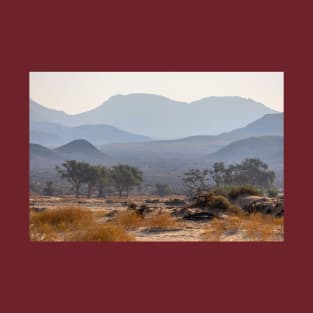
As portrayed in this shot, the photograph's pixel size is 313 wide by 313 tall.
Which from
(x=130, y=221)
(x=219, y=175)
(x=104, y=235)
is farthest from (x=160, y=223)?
(x=219, y=175)

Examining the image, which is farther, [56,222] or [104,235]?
[56,222]

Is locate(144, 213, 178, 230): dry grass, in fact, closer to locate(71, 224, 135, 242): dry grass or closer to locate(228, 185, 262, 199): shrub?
locate(71, 224, 135, 242): dry grass

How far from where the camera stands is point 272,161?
194000mm

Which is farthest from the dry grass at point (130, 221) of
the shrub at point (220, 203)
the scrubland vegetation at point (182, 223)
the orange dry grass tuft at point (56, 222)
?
the shrub at point (220, 203)

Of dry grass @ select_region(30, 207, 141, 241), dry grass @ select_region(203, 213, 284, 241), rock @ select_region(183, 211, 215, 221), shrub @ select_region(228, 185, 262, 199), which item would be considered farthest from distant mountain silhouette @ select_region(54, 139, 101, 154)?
dry grass @ select_region(203, 213, 284, 241)

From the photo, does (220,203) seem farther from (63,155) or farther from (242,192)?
(63,155)

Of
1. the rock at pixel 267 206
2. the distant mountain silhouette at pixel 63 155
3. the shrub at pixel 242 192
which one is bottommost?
the rock at pixel 267 206

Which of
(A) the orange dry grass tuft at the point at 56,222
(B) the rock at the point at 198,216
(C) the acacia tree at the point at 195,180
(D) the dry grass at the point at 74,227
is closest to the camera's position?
(D) the dry grass at the point at 74,227

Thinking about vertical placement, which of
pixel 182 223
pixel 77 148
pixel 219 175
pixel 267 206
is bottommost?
pixel 182 223

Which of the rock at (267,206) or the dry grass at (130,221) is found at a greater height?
the rock at (267,206)

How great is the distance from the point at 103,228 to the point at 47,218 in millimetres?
4570

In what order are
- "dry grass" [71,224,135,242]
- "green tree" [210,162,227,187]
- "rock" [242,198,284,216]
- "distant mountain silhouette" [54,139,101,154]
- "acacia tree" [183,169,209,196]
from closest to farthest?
"dry grass" [71,224,135,242] < "rock" [242,198,284,216] < "acacia tree" [183,169,209,196] < "green tree" [210,162,227,187] < "distant mountain silhouette" [54,139,101,154]

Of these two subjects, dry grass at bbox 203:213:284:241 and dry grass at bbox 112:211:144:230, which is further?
dry grass at bbox 112:211:144:230

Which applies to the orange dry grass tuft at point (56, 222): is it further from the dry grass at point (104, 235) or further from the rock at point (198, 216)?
the rock at point (198, 216)
